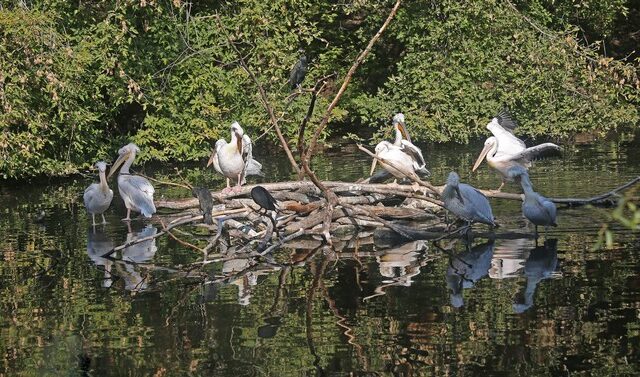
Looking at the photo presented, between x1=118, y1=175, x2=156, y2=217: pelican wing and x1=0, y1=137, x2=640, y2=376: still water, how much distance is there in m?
0.59

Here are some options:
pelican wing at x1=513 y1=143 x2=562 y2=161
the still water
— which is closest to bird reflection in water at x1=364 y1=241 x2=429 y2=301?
the still water

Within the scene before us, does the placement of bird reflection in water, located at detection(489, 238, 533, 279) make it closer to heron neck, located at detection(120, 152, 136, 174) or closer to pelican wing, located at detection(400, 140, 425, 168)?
pelican wing, located at detection(400, 140, 425, 168)

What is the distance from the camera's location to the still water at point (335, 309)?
717 centimetres

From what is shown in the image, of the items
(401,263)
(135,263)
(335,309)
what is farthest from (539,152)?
(335,309)

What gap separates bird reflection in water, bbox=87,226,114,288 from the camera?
10.8 metres

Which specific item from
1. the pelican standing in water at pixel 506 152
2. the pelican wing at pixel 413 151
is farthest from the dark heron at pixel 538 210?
the pelican wing at pixel 413 151

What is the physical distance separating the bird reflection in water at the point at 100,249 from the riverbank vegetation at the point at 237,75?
4.24 meters

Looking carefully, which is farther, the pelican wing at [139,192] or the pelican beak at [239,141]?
the pelican beak at [239,141]

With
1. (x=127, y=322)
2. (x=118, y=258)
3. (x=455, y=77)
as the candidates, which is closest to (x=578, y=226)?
(x=118, y=258)

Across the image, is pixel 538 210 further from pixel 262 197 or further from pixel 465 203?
pixel 262 197

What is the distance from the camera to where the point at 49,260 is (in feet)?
39.3

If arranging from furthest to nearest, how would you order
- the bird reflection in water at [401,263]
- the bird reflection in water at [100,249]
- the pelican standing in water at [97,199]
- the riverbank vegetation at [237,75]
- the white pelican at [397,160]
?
the riverbank vegetation at [237,75] → the pelican standing in water at [97,199] → the white pelican at [397,160] → the bird reflection in water at [100,249] → the bird reflection in water at [401,263]

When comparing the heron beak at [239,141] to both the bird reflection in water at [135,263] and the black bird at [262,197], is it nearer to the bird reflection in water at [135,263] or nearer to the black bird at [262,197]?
the bird reflection in water at [135,263]

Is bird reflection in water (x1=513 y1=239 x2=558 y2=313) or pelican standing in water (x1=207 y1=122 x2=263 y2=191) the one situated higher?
pelican standing in water (x1=207 y1=122 x2=263 y2=191)
